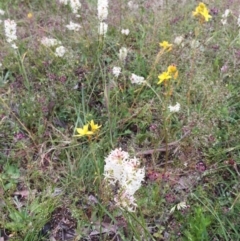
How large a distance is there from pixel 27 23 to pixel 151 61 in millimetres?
1231

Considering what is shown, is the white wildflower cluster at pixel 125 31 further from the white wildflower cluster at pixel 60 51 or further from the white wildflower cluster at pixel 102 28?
the white wildflower cluster at pixel 60 51

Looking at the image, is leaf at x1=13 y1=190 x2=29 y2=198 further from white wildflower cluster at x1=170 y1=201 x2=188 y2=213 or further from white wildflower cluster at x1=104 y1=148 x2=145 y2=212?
white wildflower cluster at x1=104 y1=148 x2=145 y2=212

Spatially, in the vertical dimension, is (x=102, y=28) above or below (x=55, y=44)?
A: above

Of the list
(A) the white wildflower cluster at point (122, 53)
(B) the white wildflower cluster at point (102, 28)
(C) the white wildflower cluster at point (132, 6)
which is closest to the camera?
(A) the white wildflower cluster at point (122, 53)

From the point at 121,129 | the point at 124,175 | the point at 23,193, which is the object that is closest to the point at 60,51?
the point at 121,129

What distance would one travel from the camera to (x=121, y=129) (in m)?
2.45

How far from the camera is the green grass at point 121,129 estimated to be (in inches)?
76.1

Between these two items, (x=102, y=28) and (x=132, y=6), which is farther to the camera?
(x=132, y=6)

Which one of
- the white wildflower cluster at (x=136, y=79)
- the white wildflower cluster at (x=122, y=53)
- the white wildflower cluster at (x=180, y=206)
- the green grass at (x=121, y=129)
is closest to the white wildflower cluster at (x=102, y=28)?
the green grass at (x=121, y=129)

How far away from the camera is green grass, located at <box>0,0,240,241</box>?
6.34 ft

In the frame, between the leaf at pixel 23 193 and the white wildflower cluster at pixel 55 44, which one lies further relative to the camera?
the white wildflower cluster at pixel 55 44

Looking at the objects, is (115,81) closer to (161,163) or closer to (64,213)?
(161,163)

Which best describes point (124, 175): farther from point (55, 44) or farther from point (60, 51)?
point (55, 44)

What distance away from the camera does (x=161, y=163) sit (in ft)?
7.34
